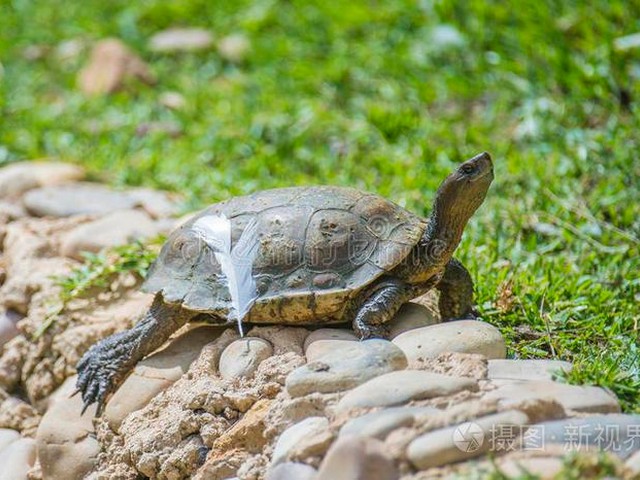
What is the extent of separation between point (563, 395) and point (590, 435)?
21 cm

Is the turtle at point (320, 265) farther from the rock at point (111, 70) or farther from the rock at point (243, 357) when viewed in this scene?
the rock at point (111, 70)

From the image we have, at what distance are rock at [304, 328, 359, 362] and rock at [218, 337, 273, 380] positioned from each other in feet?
0.55

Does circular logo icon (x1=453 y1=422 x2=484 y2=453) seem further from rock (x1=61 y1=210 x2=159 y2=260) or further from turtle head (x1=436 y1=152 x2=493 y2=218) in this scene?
rock (x1=61 y1=210 x2=159 y2=260)

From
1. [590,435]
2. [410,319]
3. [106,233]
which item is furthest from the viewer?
[106,233]

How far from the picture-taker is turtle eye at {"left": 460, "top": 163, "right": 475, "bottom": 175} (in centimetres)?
362

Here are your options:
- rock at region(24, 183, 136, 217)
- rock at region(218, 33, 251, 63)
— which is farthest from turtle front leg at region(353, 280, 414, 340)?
rock at region(218, 33, 251, 63)

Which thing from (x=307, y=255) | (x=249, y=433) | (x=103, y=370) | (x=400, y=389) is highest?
(x=307, y=255)

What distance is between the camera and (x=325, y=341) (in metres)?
3.59

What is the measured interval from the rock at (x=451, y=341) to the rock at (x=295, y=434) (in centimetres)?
43

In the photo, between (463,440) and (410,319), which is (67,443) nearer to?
(410,319)

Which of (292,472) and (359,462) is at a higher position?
(359,462)

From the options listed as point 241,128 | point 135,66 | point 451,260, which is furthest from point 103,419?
point 135,66

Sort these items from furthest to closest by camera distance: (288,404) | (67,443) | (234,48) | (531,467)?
(234,48) < (67,443) < (288,404) < (531,467)

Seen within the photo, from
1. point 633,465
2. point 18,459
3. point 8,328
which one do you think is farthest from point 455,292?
point 8,328
